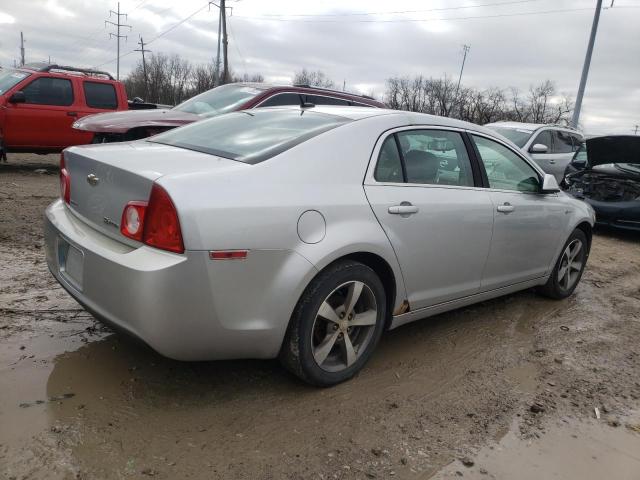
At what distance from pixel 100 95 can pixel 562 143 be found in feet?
31.8

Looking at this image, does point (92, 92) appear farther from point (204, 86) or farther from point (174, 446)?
point (204, 86)

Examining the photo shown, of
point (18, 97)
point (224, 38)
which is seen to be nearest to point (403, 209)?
point (18, 97)

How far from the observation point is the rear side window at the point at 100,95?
10148mm

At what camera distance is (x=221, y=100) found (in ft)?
26.3

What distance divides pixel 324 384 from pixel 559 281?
2.92m

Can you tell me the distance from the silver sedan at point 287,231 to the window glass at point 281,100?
13.3 ft

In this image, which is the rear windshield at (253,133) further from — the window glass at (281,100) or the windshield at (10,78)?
the windshield at (10,78)

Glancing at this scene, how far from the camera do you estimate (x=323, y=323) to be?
9.75ft

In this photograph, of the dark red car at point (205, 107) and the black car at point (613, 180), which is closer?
the dark red car at point (205, 107)

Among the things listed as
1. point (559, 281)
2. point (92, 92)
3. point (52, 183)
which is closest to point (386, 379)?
point (559, 281)

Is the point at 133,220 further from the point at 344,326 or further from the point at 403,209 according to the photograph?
the point at 403,209

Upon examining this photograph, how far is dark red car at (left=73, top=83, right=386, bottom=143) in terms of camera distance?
7.51m

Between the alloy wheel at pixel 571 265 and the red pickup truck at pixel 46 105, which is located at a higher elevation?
the red pickup truck at pixel 46 105

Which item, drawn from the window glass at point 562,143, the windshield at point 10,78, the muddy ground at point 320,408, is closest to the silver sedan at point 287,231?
the muddy ground at point 320,408
